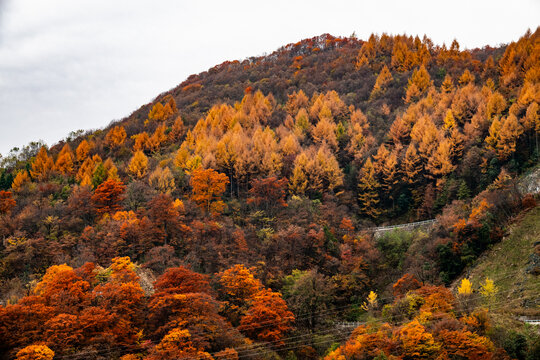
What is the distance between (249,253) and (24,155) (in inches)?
2577

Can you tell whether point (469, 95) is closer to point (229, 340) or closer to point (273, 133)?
point (273, 133)

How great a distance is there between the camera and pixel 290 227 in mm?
46906

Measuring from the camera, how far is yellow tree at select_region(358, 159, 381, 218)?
59.1m

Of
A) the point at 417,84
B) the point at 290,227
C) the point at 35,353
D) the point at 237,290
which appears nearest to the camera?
the point at 35,353

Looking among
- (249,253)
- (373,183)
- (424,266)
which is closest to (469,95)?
(373,183)

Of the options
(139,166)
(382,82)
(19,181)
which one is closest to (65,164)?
(19,181)

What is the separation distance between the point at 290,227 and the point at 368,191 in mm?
17733

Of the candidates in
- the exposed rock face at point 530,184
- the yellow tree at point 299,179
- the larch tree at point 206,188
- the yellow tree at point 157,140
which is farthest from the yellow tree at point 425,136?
the yellow tree at point 157,140

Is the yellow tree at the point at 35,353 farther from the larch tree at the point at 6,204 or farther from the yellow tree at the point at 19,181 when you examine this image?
the yellow tree at the point at 19,181

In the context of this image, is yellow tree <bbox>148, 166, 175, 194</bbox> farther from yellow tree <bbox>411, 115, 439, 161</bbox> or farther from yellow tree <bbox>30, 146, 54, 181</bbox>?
yellow tree <bbox>411, 115, 439, 161</bbox>

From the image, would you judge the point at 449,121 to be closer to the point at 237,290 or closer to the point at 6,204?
the point at 237,290

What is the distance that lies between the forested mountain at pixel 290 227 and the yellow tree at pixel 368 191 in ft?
0.96

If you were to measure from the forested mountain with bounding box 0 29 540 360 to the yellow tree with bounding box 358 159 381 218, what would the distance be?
0.29 m

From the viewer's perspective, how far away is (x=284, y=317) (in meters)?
33.7
